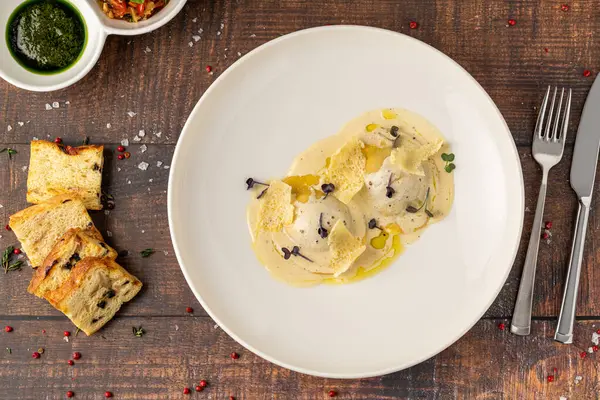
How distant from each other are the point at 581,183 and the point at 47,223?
2556mm

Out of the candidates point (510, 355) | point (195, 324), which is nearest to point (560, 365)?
point (510, 355)

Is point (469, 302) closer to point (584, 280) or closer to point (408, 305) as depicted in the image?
point (408, 305)

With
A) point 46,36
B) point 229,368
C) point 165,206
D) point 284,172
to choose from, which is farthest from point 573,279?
point 46,36

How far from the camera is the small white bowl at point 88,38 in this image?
253cm

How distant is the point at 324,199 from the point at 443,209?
0.55 m

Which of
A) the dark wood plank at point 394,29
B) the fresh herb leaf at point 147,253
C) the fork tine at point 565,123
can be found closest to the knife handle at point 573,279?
the fork tine at point 565,123

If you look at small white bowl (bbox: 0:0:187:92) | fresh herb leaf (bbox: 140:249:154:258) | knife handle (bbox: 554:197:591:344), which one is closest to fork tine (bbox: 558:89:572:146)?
knife handle (bbox: 554:197:591:344)

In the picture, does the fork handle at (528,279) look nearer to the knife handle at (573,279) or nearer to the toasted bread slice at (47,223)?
the knife handle at (573,279)

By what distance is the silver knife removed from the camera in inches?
105

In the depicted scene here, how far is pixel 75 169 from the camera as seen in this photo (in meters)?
2.70

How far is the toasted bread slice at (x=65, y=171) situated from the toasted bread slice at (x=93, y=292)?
33 cm

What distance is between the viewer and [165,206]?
2758 mm

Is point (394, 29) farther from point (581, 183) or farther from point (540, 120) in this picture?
point (581, 183)

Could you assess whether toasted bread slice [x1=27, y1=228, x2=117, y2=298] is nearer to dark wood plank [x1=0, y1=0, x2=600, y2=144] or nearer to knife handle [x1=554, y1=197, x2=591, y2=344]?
dark wood plank [x1=0, y1=0, x2=600, y2=144]
